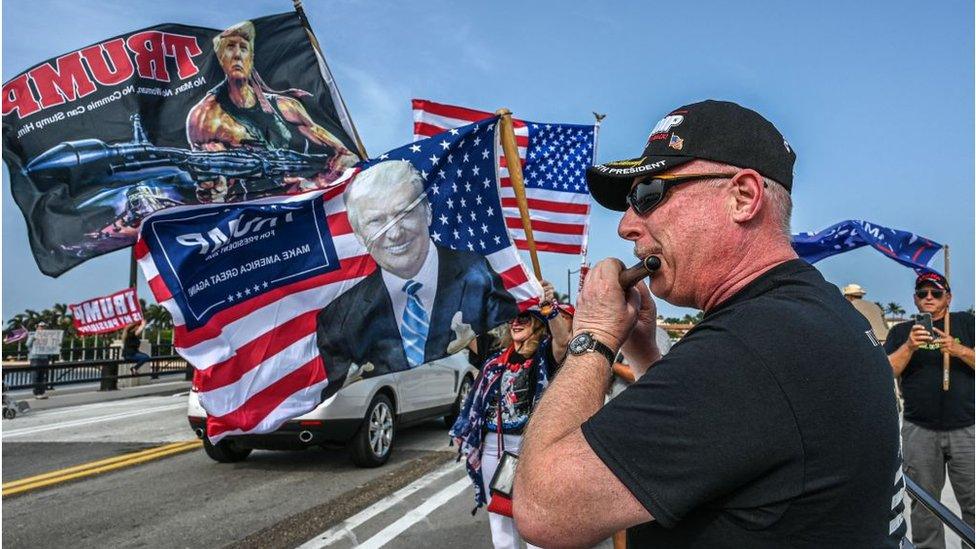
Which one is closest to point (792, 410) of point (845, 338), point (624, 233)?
point (845, 338)

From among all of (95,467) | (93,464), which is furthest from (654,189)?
(93,464)

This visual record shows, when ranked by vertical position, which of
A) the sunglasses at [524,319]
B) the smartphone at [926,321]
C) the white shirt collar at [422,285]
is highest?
the white shirt collar at [422,285]

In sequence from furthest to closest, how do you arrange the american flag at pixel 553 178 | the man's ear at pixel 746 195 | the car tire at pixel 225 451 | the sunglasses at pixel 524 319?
the car tire at pixel 225 451, the american flag at pixel 553 178, the sunglasses at pixel 524 319, the man's ear at pixel 746 195

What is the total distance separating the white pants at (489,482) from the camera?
15.0 feet

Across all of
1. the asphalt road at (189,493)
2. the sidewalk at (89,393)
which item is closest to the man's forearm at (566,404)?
the asphalt road at (189,493)

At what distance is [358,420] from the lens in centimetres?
854

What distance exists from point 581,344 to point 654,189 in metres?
0.38

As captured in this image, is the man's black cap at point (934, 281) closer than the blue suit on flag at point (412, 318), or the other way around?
the blue suit on flag at point (412, 318)

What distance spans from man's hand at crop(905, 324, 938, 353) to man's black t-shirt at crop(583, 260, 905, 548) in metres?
4.23

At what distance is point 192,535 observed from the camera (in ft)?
19.5

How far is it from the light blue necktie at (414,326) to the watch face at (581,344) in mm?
2688

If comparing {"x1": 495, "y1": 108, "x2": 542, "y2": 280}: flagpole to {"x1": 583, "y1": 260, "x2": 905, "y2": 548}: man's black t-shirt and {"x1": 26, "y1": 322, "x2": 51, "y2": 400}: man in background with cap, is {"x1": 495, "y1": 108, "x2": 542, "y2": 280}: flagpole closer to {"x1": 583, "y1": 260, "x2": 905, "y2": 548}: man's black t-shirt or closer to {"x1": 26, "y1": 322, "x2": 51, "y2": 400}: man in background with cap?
{"x1": 583, "y1": 260, "x2": 905, "y2": 548}: man's black t-shirt

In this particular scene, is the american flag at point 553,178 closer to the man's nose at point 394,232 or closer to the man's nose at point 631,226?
the man's nose at point 394,232

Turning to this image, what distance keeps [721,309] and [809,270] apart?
0.21 m
